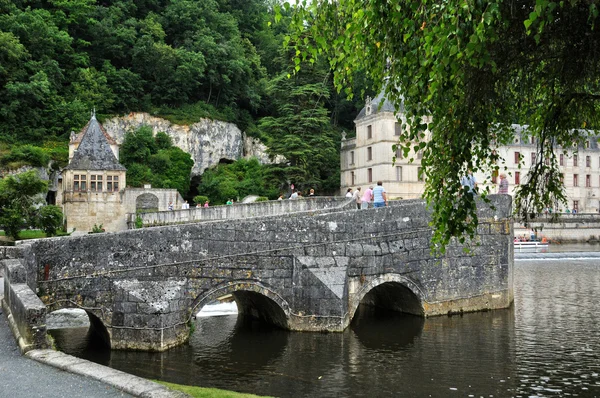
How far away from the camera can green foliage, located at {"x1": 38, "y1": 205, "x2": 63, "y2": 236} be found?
94.5 ft

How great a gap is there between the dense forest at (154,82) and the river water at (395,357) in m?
30.1

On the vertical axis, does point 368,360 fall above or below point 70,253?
below

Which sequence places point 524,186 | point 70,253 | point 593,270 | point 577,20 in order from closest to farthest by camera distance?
point 577,20 → point 524,186 → point 70,253 → point 593,270

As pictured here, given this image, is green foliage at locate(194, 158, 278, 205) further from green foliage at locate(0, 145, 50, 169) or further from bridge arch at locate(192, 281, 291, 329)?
bridge arch at locate(192, 281, 291, 329)

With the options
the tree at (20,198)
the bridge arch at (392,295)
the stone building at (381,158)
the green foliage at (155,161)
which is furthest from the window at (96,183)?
the bridge arch at (392,295)

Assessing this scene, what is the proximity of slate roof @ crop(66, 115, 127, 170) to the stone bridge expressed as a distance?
26.2m

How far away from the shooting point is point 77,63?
50000 mm

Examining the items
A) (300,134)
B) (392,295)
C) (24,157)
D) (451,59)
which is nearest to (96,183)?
(24,157)

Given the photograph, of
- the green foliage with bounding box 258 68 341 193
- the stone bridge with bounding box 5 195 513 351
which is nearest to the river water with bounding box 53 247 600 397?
the stone bridge with bounding box 5 195 513 351

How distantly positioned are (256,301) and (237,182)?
108 feet

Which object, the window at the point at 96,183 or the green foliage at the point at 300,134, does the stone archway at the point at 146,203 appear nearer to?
the window at the point at 96,183

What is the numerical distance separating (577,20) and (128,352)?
A: 1022cm

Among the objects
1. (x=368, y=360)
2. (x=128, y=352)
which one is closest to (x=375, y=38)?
(x=368, y=360)

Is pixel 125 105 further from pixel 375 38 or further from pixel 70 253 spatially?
pixel 375 38
